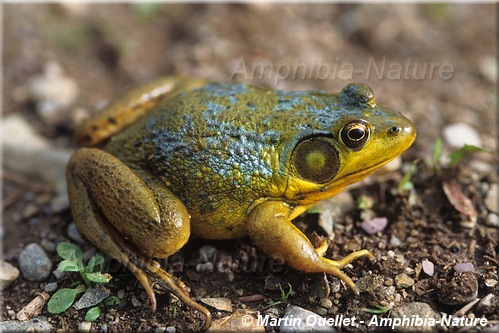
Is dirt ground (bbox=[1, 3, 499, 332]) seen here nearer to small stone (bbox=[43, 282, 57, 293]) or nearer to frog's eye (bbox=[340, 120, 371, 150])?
small stone (bbox=[43, 282, 57, 293])

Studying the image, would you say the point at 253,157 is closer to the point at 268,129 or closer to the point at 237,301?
the point at 268,129

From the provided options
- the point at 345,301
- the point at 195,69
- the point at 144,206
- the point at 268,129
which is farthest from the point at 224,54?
the point at 345,301

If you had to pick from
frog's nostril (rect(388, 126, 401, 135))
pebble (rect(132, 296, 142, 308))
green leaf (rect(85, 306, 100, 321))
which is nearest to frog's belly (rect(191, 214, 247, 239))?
pebble (rect(132, 296, 142, 308))

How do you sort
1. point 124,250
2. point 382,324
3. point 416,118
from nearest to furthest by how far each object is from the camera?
point 382,324, point 124,250, point 416,118

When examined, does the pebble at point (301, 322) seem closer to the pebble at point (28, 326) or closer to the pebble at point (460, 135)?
the pebble at point (28, 326)

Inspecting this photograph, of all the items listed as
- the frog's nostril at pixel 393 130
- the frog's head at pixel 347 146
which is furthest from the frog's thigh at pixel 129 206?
the frog's nostril at pixel 393 130
